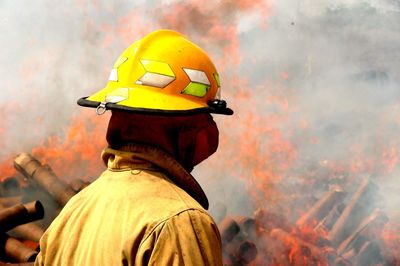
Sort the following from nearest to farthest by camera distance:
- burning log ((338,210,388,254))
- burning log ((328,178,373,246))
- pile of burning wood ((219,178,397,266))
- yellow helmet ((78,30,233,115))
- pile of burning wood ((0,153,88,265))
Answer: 1. yellow helmet ((78,30,233,115))
2. pile of burning wood ((0,153,88,265))
3. pile of burning wood ((219,178,397,266))
4. burning log ((338,210,388,254))
5. burning log ((328,178,373,246))

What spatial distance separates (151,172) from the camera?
1988 mm

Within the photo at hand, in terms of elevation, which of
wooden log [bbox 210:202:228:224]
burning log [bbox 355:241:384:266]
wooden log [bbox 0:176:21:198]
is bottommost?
burning log [bbox 355:241:384:266]

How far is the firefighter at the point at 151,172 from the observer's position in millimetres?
1762

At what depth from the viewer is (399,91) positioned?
1650 cm

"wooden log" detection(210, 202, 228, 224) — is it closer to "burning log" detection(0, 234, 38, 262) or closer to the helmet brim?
"burning log" detection(0, 234, 38, 262)

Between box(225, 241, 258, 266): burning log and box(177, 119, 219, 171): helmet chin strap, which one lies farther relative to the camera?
box(225, 241, 258, 266): burning log

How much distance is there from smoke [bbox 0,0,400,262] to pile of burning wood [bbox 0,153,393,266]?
71 centimetres

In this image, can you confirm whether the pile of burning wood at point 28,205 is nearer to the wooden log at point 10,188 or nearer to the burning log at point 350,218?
the wooden log at point 10,188

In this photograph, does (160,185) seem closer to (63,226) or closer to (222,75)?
(63,226)

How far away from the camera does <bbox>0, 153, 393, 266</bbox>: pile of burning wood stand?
5.74 metres

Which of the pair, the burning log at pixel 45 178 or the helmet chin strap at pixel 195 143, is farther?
the burning log at pixel 45 178

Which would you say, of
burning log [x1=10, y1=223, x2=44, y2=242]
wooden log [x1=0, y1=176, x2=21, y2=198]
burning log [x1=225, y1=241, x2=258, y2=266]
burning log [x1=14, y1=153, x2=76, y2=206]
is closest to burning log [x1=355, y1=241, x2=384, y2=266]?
burning log [x1=225, y1=241, x2=258, y2=266]

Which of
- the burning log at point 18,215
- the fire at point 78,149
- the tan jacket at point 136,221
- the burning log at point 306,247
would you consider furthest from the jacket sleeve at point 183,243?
the fire at point 78,149

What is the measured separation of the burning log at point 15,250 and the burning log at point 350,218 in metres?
4.38
